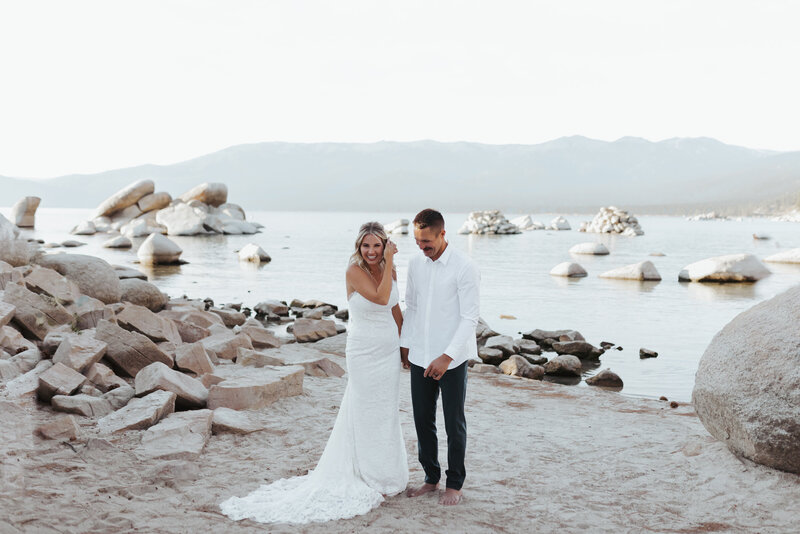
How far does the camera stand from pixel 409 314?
4.70 metres

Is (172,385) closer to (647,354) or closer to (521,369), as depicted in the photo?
(521,369)

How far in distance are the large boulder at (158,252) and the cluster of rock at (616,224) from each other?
5723 cm

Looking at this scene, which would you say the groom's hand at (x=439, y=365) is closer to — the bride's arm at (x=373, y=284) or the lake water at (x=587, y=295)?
the bride's arm at (x=373, y=284)

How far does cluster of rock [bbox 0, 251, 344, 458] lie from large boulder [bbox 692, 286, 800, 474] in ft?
14.2

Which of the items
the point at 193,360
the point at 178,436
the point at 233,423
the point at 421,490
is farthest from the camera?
the point at 193,360

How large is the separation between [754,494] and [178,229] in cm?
6257

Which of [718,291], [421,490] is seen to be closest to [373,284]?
[421,490]

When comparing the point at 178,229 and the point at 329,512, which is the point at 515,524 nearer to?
the point at 329,512

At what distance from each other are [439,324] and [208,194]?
67.6 m

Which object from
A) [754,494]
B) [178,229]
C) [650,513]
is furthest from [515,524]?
[178,229]

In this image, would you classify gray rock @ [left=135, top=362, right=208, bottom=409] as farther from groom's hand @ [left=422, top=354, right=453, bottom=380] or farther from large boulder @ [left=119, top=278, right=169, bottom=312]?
large boulder @ [left=119, top=278, right=169, bottom=312]

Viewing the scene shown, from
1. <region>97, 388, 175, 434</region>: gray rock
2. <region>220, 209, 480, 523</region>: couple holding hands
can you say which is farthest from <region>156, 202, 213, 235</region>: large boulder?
<region>220, 209, 480, 523</region>: couple holding hands

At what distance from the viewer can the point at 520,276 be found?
31562mm

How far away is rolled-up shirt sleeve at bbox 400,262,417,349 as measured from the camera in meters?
4.62
